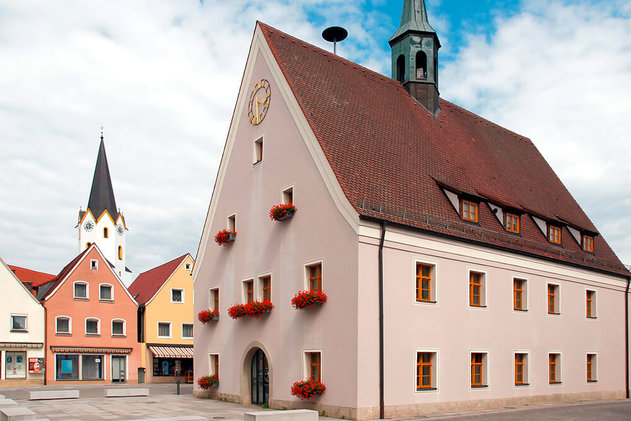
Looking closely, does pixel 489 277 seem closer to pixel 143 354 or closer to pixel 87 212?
pixel 143 354

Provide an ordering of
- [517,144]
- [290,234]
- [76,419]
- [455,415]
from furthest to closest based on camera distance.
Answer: [517,144]
[290,234]
[455,415]
[76,419]

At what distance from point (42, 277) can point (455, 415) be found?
4506 centimetres

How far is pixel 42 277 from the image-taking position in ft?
187

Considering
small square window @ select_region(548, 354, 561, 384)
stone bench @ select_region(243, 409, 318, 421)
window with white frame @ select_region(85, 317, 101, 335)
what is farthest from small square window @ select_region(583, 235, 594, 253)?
window with white frame @ select_region(85, 317, 101, 335)

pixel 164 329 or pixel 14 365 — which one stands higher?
pixel 164 329

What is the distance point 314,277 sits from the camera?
23.1m

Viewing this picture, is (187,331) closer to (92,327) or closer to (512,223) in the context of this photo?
(92,327)

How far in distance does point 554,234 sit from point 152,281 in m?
36.0

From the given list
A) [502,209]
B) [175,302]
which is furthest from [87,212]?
[502,209]

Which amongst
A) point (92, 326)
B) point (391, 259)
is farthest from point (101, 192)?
point (391, 259)

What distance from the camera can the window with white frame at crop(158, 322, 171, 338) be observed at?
174ft

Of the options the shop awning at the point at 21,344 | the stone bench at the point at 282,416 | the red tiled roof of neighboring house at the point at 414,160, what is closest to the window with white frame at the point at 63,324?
the shop awning at the point at 21,344

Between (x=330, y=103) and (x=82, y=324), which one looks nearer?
(x=330, y=103)

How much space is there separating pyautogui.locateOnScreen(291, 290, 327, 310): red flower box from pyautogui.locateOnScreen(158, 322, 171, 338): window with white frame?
33.4m
